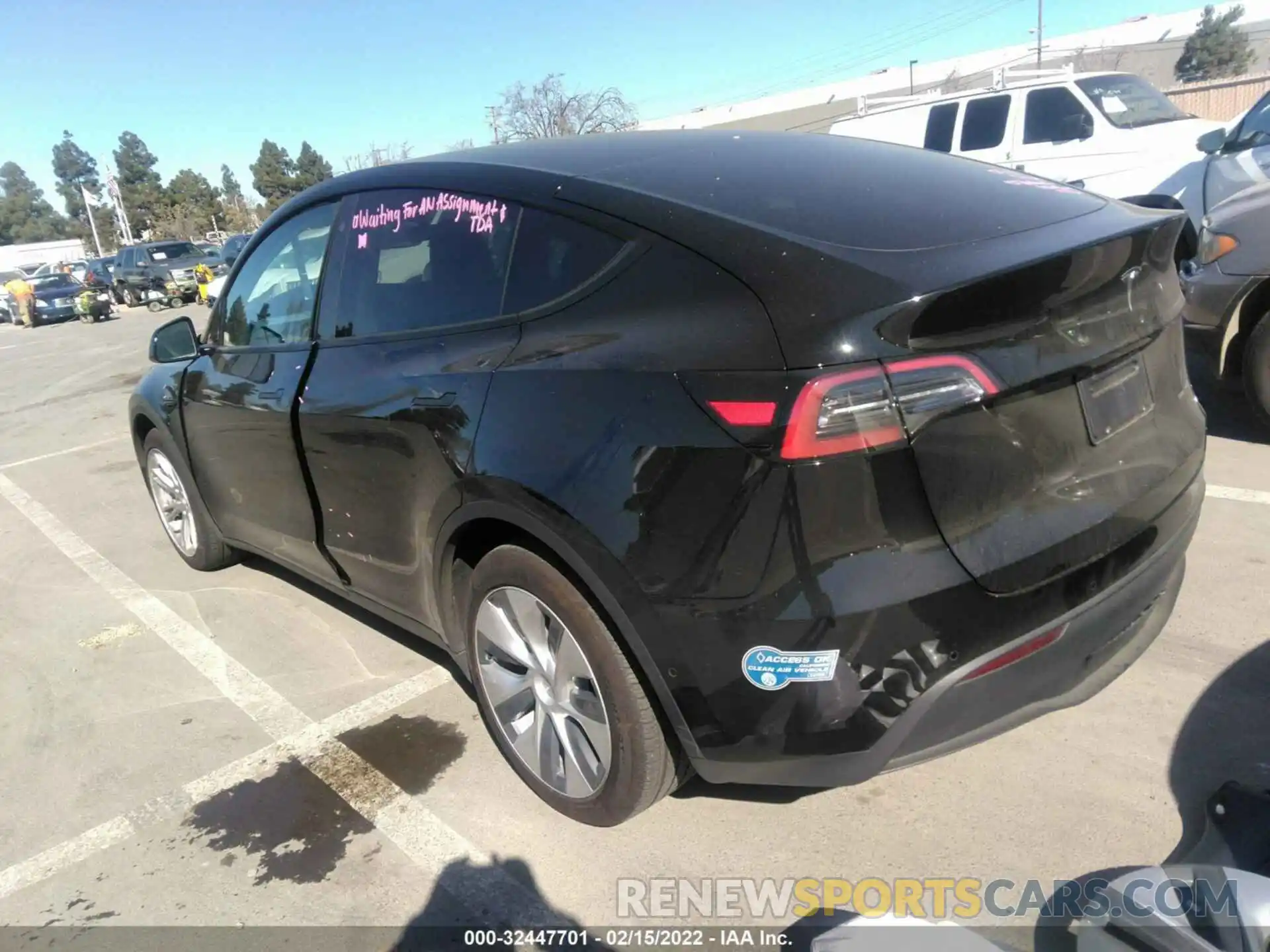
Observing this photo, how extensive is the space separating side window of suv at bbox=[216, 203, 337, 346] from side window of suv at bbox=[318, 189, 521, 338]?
6.6 inches

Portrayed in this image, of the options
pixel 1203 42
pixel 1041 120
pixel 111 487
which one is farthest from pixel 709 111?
pixel 111 487

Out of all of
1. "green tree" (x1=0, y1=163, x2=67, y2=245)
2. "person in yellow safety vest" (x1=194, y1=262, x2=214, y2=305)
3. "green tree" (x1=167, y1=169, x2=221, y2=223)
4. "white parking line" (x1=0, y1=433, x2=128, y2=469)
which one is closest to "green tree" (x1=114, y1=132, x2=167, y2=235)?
"green tree" (x1=167, y1=169, x2=221, y2=223)

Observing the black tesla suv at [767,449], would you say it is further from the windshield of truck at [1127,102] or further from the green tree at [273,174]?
the green tree at [273,174]

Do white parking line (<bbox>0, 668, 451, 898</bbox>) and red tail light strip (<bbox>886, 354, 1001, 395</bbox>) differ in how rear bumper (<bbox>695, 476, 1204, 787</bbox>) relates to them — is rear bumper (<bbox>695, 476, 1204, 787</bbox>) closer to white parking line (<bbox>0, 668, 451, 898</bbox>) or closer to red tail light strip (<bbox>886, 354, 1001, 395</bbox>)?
red tail light strip (<bbox>886, 354, 1001, 395</bbox>)

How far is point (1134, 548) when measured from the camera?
2219 millimetres

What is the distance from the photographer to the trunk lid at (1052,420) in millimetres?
1926

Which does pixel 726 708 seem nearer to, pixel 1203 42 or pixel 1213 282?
pixel 1213 282

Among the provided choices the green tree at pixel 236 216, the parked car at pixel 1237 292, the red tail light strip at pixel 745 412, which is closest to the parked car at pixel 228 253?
the parked car at pixel 1237 292

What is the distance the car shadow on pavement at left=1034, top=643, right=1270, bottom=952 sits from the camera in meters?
2.12

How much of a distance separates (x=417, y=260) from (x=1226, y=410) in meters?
4.97

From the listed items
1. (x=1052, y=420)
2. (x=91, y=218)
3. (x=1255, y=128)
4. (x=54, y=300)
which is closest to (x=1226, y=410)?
(x=1255, y=128)

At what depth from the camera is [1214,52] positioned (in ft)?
185

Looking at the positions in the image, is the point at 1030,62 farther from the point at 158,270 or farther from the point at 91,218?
the point at 91,218

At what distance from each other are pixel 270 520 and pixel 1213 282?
4.59 m
